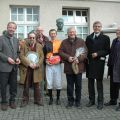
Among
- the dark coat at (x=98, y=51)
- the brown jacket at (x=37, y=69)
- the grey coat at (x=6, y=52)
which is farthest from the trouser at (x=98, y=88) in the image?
the grey coat at (x=6, y=52)

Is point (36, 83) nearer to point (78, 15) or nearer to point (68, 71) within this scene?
point (68, 71)

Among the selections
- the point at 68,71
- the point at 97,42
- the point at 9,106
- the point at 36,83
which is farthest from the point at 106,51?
the point at 9,106

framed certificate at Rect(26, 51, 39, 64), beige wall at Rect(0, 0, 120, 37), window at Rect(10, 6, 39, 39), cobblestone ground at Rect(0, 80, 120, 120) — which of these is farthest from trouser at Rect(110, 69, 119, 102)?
window at Rect(10, 6, 39, 39)

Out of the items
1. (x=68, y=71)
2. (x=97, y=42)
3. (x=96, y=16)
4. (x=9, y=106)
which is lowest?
(x=9, y=106)

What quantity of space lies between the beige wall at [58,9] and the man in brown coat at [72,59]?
289 inches

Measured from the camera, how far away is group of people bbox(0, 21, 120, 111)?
8.63m

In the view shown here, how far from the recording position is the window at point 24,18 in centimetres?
1622

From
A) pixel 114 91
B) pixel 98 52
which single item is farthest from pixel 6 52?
pixel 114 91

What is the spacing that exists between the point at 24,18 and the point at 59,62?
770 centimetres

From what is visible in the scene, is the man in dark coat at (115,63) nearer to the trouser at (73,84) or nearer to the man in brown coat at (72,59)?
the man in brown coat at (72,59)

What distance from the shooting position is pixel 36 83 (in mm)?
9102

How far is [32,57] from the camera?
8.91 meters

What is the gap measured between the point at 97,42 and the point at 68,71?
95 centimetres

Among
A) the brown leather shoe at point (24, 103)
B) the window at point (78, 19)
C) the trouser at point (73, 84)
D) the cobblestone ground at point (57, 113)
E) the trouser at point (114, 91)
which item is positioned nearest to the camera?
the cobblestone ground at point (57, 113)
